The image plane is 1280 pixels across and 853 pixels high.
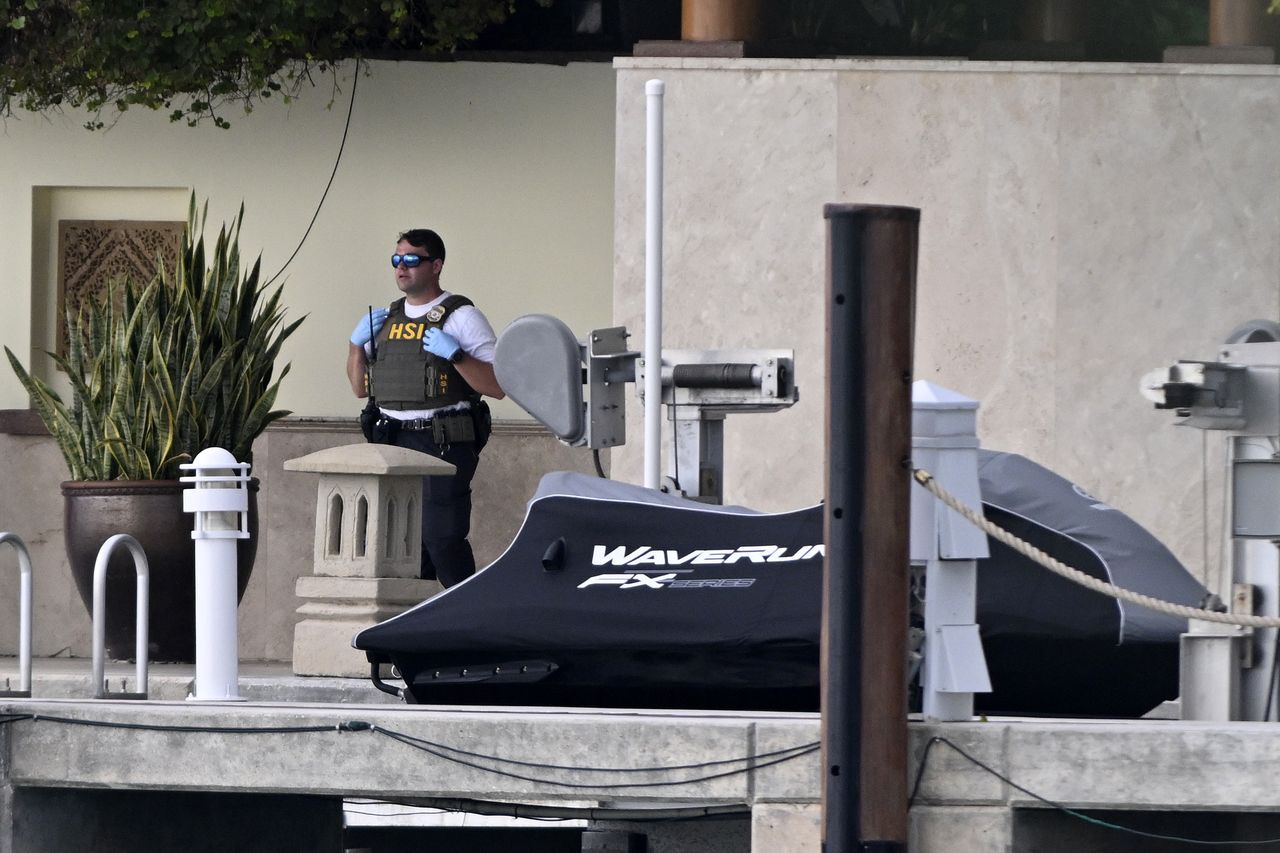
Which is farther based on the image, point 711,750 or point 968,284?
point 968,284

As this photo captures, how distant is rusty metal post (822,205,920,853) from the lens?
391 cm

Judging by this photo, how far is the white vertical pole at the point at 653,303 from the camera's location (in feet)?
18.7

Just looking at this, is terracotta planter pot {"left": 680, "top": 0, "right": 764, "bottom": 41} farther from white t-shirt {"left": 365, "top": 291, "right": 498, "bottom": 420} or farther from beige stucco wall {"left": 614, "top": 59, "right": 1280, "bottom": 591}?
white t-shirt {"left": 365, "top": 291, "right": 498, "bottom": 420}

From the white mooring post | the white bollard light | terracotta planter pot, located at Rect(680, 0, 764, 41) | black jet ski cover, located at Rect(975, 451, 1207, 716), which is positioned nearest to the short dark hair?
terracotta planter pot, located at Rect(680, 0, 764, 41)

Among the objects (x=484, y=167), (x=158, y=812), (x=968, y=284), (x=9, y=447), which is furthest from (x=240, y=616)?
(x=158, y=812)

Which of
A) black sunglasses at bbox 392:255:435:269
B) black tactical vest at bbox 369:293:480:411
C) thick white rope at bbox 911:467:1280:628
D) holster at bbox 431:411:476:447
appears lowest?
thick white rope at bbox 911:467:1280:628

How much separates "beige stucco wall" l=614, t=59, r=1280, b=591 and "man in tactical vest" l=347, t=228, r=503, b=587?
0.58 m

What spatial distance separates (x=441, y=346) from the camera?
26.5ft

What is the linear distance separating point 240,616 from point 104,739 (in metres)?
4.56

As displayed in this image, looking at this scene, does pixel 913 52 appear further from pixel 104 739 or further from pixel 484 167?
pixel 104 739

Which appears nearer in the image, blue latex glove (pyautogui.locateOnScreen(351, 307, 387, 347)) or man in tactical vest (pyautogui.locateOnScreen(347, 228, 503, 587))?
man in tactical vest (pyautogui.locateOnScreen(347, 228, 503, 587))

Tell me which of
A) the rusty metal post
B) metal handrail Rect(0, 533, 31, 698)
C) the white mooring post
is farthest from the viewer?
metal handrail Rect(0, 533, 31, 698)

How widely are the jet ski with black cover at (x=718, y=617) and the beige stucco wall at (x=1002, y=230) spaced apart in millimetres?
3135

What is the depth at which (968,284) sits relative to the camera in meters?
8.05
